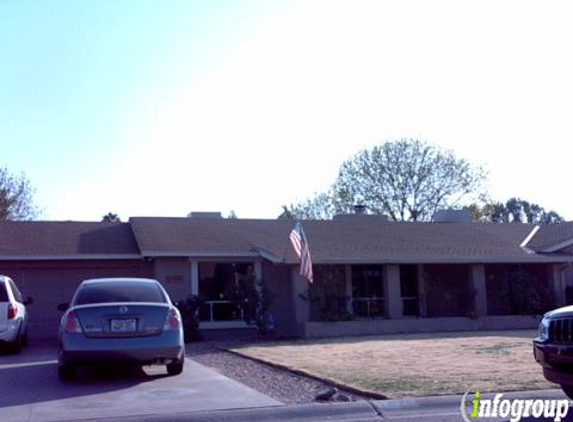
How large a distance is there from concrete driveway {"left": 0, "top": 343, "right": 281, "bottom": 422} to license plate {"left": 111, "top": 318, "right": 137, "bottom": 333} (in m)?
0.76

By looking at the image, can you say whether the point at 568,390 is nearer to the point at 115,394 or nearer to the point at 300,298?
the point at 115,394

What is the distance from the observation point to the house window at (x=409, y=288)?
25.9 m

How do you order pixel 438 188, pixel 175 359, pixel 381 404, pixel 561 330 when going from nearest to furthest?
pixel 561 330, pixel 381 404, pixel 175 359, pixel 438 188

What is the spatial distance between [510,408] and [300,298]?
44.9 feet

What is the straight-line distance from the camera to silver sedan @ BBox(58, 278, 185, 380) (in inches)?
429

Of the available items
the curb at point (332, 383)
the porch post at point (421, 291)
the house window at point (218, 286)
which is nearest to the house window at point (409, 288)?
the porch post at point (421, 291)

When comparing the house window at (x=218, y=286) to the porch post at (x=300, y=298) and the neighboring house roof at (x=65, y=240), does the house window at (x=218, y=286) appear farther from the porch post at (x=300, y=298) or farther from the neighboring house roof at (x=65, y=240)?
the neighboring house roof at (x=65, y=240)

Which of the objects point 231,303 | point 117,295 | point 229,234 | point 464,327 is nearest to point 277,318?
point 231,303

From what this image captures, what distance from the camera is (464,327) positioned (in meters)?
22.7

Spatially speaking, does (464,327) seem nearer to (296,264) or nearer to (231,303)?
(296,264)

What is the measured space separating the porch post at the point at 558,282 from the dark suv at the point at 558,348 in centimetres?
1769

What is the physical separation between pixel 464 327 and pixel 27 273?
13.1 metres

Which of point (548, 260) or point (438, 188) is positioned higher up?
point (438, 188)

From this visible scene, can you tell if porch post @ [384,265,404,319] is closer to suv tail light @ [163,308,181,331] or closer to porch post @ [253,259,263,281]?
porch post @ [253,259,263,281]
